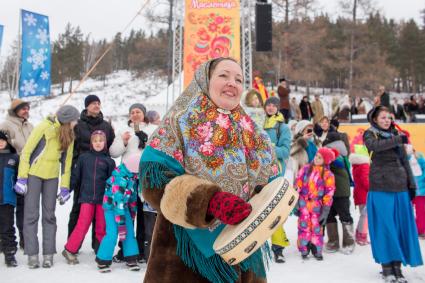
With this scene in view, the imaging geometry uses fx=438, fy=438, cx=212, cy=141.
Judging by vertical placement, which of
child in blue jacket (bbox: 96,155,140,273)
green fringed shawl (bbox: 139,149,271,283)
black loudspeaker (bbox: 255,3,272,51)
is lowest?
child in blue jacket (bbox: 96,155,140,273)

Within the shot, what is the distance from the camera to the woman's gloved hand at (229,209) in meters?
1.61

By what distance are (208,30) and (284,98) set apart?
324 cm

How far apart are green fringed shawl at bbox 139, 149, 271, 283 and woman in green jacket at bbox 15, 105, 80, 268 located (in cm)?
312

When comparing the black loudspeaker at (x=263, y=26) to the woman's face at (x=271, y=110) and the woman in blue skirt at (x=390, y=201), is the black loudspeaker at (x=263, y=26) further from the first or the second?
the woman in blue skirt at (x=390, y=201)

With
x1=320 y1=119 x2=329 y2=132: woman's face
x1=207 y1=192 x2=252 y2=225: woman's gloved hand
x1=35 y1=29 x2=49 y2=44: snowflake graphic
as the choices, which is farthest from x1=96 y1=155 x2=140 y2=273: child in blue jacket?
x1=35 y1=29 x2=49 y2=44: snowflake graphic

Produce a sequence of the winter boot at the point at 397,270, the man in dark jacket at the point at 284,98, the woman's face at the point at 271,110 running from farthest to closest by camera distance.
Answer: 1. the man in dark jacket at the point at 284,98
2. the woman's face at the point at 271,110
3. the winter boot at the point at 397,270

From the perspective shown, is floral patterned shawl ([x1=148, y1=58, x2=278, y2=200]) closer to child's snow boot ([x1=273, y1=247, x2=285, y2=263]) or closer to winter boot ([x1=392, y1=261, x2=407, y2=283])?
winter boot ([x1=392, y1=261, x2=407, y2=283])

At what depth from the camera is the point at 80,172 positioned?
4762mm

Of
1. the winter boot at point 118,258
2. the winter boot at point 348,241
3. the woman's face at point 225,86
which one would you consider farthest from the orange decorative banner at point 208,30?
the woman's face at point 225,86

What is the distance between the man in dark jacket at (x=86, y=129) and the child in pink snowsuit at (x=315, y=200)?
2347 millimetres

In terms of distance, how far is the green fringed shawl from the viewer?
1832mm

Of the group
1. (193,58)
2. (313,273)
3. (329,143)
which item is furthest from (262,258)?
(193,58)

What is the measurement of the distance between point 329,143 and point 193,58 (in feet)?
21.9

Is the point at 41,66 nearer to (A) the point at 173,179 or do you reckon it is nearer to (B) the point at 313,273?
(B) the point at 313,273
